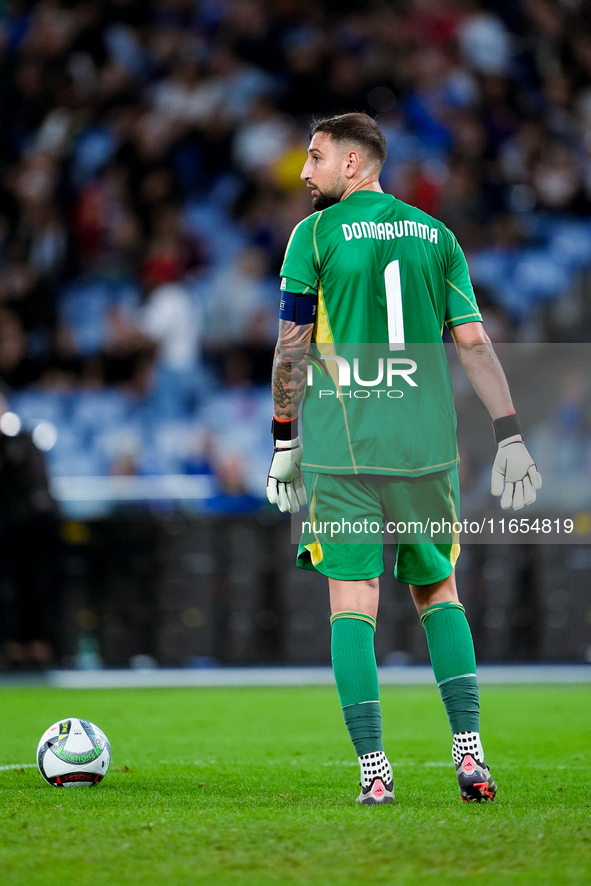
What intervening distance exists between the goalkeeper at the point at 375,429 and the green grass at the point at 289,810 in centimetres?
41

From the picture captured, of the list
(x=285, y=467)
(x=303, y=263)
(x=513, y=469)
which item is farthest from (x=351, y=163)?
(x=513, y=469)

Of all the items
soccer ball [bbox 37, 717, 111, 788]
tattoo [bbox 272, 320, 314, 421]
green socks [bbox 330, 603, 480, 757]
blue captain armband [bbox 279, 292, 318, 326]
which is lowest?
soccer ball [bbox 37, 717, 111, 788]

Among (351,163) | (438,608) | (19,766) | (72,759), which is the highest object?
(351,163)

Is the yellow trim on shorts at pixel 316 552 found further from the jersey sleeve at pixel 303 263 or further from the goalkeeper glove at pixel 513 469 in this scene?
the jersey sleeve at pixel 303 263

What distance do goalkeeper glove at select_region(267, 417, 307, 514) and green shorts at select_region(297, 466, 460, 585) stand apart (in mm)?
65

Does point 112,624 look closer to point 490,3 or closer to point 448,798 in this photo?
point 448,798

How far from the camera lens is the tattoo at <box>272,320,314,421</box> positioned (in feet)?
11.8

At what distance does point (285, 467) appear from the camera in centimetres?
364

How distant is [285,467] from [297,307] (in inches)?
19.7

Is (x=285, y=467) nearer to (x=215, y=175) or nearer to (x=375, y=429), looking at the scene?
(x=375, y=429)

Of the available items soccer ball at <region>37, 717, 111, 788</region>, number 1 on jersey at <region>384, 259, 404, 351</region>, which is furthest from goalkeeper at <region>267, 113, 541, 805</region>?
soccer ball at <region>37, 717, 111, 788</region>

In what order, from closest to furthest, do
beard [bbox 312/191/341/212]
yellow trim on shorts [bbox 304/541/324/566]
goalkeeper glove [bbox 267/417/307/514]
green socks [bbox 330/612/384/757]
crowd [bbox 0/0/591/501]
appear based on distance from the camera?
green socks [bbox 330/612/384/757] < yellow trim on shorts [bbox 304/541/324/566] < goalkeeper glove [bbox 267/417/307/514] < beard [bbox 312/191/341/212] < crowd [bbox 0/0/591/501]

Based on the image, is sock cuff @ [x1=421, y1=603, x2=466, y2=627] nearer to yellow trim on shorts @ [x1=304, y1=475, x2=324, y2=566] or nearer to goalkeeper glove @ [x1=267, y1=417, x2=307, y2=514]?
yellow trim on shorts @ [x1=304, y1=475, x2=324, y2=566]

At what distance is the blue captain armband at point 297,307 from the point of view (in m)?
3.58
